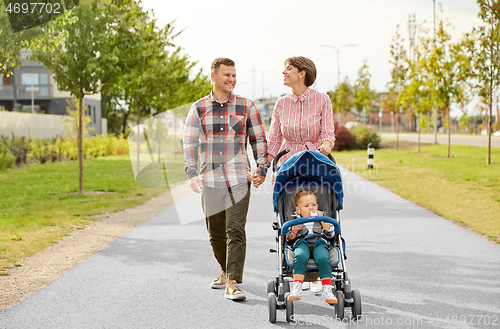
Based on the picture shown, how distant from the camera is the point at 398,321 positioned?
4.43m

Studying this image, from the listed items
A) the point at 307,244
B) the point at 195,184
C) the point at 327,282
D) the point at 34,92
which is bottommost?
the point at 327,282

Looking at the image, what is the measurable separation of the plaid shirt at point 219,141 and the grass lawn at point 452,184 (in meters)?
4.72

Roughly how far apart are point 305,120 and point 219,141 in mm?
839

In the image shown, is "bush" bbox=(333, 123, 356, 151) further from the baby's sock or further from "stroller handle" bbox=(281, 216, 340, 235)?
the baby's sock

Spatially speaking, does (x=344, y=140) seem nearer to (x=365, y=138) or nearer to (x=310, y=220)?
(x=365, y=138)

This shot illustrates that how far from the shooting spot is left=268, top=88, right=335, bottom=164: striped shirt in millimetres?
5348

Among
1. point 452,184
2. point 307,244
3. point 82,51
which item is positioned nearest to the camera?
point 307,244

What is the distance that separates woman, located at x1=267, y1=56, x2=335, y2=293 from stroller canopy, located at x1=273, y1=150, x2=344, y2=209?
0.34m

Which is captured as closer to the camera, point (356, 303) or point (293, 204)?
point (356, 303)

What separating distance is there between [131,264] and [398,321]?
3.32 meters

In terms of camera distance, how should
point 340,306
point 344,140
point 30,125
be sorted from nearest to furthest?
point 340,306 < point 30,125 < point 344,140

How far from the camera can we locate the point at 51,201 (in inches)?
519

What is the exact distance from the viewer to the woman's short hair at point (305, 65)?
5273 millimetres

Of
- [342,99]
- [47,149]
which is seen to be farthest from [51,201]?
[342,99]
